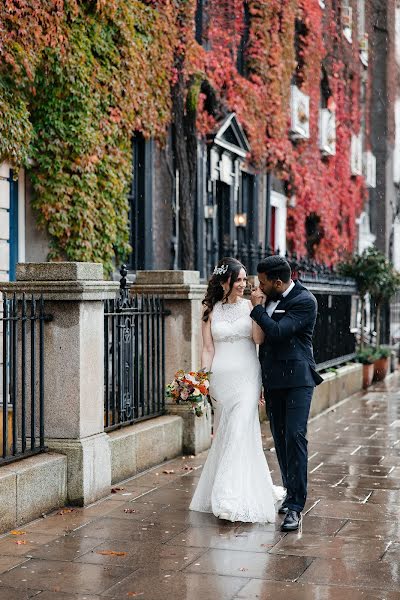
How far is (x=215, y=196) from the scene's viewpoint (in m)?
19.1

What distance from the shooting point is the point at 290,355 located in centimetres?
743

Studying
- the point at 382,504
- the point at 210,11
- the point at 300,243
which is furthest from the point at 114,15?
the point at 300,243

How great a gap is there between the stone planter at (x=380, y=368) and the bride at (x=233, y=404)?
12.9 m

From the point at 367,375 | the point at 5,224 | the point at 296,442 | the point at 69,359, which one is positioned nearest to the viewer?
the point at 296,442

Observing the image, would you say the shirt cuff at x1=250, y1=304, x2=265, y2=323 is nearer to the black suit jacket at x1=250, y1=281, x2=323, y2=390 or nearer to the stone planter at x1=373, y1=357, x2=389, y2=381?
the black suit jacket at x1=250, y1=281, x2=323, y2=390

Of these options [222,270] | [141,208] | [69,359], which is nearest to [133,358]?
[69,359]

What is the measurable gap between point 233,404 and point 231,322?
0.63m

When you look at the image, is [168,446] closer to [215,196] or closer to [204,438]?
[204,438]

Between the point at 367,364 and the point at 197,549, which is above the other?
the point at 367,364

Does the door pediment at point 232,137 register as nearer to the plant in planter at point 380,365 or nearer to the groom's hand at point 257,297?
the plant in planter at point 380,365

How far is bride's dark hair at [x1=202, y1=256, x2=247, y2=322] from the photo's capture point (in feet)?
25.6

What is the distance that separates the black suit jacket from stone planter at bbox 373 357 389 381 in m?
13.3

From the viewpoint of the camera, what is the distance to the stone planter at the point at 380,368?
20641mm

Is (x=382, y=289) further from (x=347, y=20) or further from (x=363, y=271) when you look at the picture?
(x=347, y=20)
